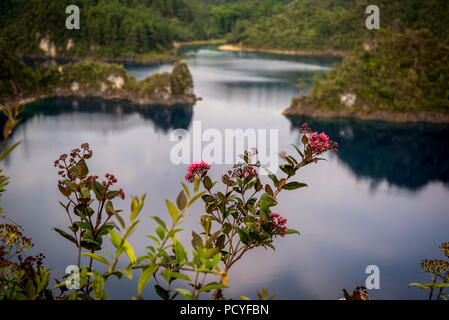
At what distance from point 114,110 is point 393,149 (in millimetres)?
29535

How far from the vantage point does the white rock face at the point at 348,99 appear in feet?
153

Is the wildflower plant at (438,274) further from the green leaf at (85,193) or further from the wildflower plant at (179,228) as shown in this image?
the green leaf at (85,193)

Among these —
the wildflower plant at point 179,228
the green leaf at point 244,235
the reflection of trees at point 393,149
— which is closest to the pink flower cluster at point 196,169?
the wildflower plant at point 179,228

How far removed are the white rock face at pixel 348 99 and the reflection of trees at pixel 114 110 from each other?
1678cm

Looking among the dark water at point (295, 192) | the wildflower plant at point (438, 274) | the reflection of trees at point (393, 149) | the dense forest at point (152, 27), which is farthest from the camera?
the dense forest at point (152, 27)

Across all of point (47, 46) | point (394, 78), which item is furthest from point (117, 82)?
point (47, 46)

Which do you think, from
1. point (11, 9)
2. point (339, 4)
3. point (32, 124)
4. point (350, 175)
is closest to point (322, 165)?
point (350, 175)

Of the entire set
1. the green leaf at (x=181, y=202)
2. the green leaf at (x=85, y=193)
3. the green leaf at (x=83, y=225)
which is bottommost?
the green leaf at (x=83, y=225)

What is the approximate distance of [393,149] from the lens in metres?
38.1

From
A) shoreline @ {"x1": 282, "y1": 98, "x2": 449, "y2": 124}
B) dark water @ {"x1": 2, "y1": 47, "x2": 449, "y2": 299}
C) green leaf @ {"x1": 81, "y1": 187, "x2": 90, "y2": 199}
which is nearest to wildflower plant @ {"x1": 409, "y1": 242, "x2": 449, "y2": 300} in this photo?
green leaf @ {"x1": 81, "y1": 187, "x2": 90, "y2": 199}

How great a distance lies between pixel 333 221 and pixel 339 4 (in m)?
124

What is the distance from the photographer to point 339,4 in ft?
438

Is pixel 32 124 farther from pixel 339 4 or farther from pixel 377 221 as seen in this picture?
pixel 339 4

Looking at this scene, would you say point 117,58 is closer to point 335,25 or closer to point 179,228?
point 335,25
